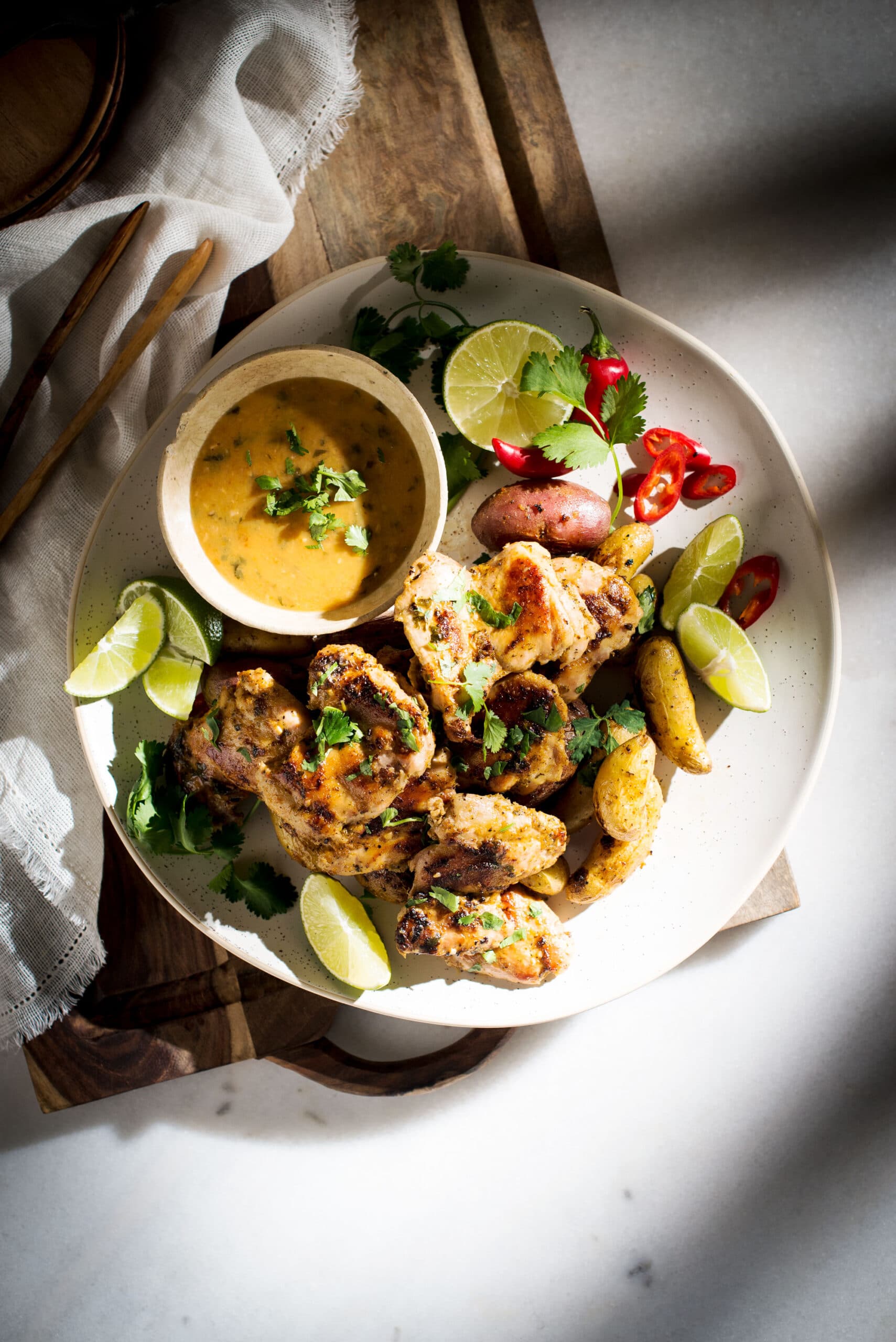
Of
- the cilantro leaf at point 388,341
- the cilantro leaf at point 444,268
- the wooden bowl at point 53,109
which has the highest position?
the wooden bowl at point 53,109

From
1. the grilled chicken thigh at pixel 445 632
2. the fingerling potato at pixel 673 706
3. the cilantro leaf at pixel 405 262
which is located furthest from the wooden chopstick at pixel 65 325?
the fingerling potato at pixel 673 706

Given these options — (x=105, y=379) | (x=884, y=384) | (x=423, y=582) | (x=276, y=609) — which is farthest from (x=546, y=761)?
(x=884, y=384)

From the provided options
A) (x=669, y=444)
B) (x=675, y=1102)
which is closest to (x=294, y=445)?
(x=669, y=444)

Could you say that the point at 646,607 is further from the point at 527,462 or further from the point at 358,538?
the point at 358,538

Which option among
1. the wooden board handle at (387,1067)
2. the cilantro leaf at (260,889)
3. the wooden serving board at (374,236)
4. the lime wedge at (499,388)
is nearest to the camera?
→ the lime wedge at (499,388)

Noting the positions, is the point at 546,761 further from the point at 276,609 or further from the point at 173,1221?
the point at 173,1221

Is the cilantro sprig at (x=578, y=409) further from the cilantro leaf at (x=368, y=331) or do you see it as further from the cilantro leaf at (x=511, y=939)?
the cilantro leaf at (x=511, y=939)

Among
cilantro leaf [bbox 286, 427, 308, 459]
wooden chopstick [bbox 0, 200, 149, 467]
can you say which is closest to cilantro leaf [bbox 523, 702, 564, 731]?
cilantro leaf [bbox 286, 427, 308, 459]
